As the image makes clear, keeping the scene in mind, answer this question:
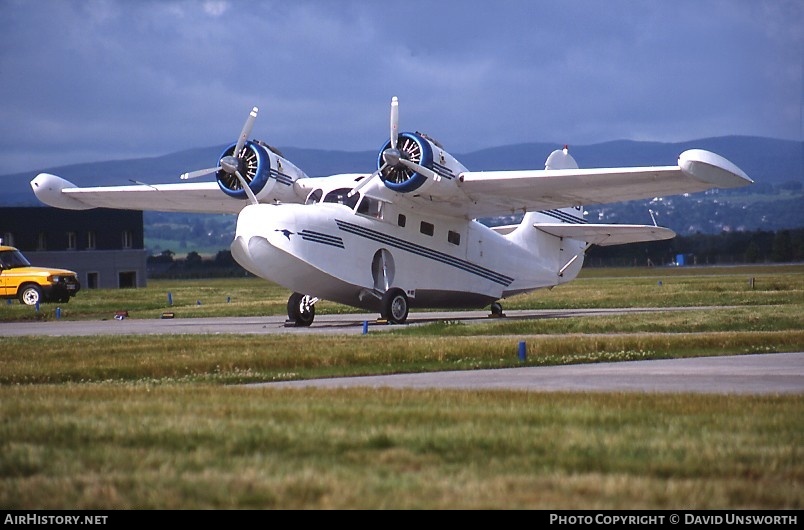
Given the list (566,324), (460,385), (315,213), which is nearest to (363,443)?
(460,385)

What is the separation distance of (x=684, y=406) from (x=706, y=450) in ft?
8.57

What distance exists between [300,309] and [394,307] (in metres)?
2.46

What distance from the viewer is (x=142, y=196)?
3638 cm

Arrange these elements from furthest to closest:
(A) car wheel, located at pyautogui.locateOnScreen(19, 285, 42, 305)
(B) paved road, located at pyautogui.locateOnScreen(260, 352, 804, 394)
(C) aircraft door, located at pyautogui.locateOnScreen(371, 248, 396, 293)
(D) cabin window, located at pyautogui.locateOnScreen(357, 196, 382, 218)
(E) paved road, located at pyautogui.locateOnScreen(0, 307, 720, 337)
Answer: (A) car wheel, located at pyautogui.locateOnScreen(19, 285, 42, 305)
(C) aircraft door, located at pyautogui.locateOnScreen(371, 248, 396, 293)
(D) cabin window, located at pyautogui.locateOnScreen(357, 196, 382, 218)
(E) paved road, located at pyautogui.locateOnScreen(0, 307, 720, 337)
(B) paved road, located at pyautogui.locateOnScreen(260, 352, 804, 394)

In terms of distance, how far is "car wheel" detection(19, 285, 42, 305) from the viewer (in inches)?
1870

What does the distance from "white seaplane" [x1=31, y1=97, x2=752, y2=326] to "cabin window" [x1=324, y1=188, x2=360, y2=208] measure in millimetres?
30

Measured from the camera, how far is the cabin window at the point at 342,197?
30391 mm

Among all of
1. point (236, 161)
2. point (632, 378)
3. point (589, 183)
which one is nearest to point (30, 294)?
point (236, 161)

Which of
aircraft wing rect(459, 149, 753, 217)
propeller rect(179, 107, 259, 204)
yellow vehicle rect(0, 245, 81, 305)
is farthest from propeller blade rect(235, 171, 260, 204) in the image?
yellow vehicle rect(0, 245, 81, 305)

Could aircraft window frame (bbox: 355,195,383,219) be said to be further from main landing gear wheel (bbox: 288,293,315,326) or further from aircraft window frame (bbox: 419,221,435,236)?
main landing gear wheel (bbox: 288,293,315,326)

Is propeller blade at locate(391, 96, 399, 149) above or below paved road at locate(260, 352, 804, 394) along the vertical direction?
above

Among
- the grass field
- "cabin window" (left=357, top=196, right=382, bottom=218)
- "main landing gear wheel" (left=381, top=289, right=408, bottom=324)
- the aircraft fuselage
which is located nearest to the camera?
the grass field

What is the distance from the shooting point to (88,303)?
152ft

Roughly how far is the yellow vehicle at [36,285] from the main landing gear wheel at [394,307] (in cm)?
2130
